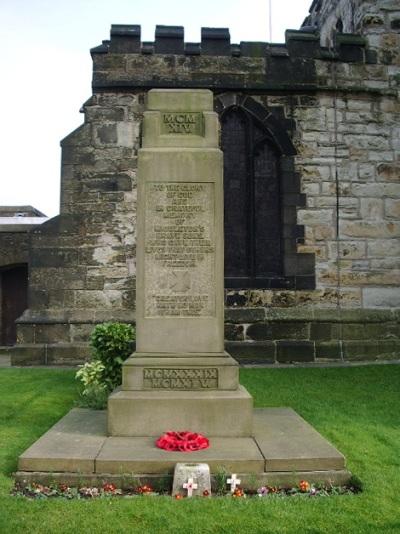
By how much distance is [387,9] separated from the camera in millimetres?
12055

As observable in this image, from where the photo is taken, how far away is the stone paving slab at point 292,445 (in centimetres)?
A: 466

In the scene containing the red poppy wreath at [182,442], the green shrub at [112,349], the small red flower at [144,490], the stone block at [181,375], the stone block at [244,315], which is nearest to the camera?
the small red flower at [144,490]

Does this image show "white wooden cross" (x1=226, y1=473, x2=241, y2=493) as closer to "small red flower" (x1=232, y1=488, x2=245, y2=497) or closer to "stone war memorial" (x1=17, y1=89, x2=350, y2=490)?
"small red flower" (x1=232, y1=488, x2=245, y2=497)

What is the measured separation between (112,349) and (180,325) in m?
2.21

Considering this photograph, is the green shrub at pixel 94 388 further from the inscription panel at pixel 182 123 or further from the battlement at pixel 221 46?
the battlement at pixel 221 46

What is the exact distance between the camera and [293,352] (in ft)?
36.0

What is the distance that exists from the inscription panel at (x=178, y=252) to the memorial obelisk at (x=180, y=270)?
10 millimetres

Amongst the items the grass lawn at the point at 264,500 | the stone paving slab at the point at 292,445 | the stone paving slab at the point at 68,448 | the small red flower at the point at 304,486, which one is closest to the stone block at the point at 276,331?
the grass lawn at the point at 264,500

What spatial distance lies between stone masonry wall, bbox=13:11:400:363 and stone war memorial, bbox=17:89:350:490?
4.88m

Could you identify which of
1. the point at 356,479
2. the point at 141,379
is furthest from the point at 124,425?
the point at 356,479

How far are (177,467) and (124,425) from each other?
1.14 meters

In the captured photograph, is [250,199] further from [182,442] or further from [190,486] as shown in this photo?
[190,486]

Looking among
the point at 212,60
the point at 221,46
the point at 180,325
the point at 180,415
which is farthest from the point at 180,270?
the point at 221,46

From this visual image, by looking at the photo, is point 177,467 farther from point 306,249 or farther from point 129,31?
point 129,31
